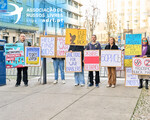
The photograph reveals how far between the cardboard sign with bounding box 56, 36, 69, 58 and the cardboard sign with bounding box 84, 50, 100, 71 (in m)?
1.00

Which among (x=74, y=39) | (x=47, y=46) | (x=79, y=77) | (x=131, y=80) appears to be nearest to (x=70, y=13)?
(x=47, y=46)

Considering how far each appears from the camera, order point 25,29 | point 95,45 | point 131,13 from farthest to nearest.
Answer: point 131,13
point 25,29
point 95,45

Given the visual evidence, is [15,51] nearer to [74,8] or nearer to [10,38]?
[10,38]

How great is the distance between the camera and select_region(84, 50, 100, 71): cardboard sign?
8156mm

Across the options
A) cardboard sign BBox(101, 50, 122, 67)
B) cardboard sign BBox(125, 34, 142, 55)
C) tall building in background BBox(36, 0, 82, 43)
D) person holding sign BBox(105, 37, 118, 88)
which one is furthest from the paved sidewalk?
tall building in background BBox(36, 0, 82, 43)

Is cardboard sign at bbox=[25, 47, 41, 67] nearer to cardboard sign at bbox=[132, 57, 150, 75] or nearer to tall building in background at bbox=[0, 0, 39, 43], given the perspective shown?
cardboard sign at bbox=[132, 57, 150, 75]

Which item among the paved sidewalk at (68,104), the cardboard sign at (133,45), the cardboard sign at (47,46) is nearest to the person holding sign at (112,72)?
the cardboard sign at (133,45)

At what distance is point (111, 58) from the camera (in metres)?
8.00

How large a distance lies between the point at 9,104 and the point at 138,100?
346cm

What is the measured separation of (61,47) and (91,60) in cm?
142

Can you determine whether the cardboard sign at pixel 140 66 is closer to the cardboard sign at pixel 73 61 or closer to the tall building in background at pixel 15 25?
the cardboard sign at pixel 73 61

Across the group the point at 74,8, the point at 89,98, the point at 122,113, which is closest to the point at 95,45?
the point at 89,98

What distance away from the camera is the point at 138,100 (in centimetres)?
601

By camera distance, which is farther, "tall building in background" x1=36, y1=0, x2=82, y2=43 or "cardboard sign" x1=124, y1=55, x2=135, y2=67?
"tall building in background" x1=36, y1=0, x2=82, y2=43
